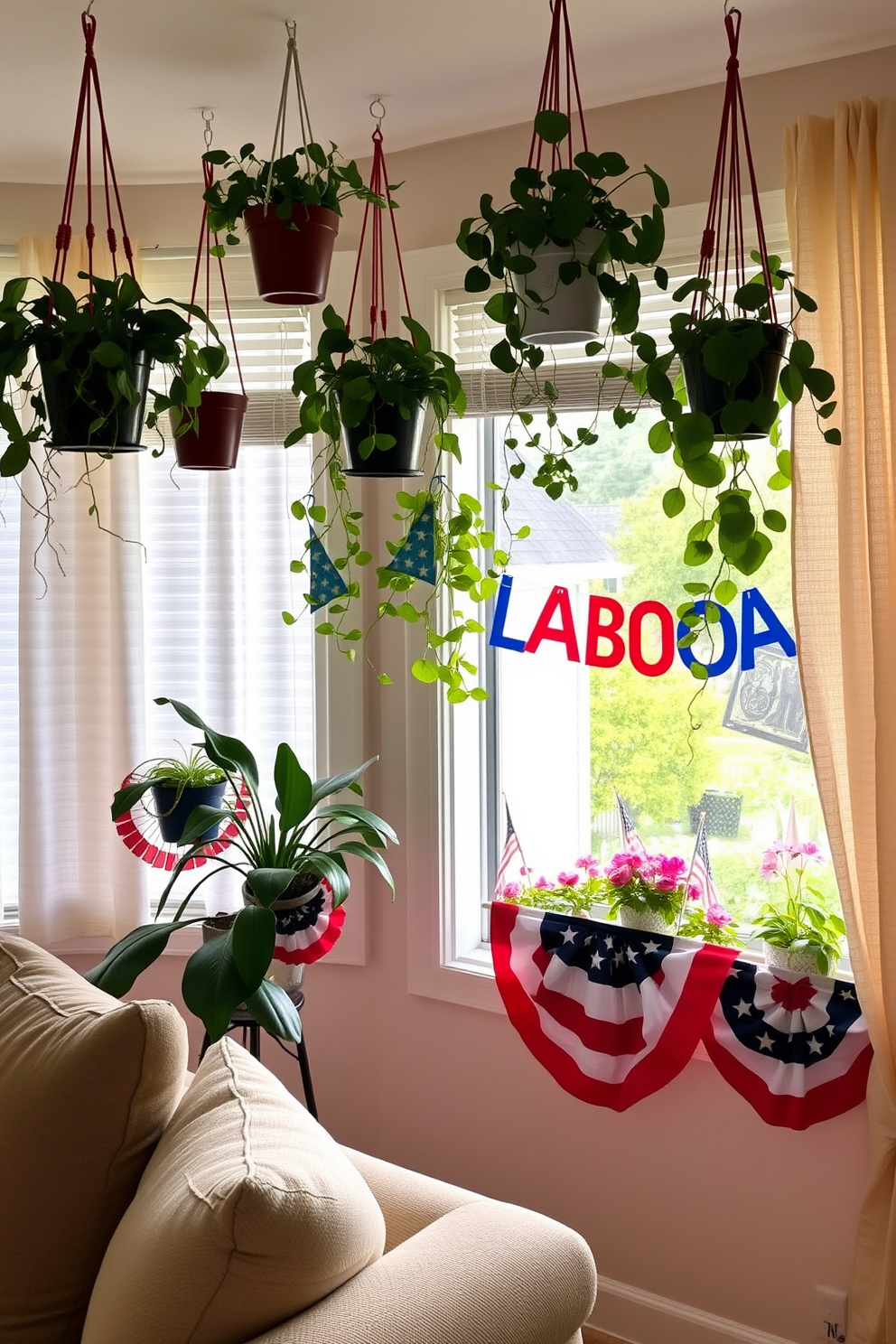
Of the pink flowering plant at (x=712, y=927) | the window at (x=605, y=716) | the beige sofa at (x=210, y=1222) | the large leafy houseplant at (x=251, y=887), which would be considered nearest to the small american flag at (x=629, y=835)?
the window at (x=605, y=716)

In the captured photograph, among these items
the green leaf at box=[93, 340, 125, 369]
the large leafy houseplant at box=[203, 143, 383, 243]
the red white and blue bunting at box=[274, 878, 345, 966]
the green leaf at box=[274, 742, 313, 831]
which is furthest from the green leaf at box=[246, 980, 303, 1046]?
the large leafy houseplant at box=[203, 143, 383, 243]

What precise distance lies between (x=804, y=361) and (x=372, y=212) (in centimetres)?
158

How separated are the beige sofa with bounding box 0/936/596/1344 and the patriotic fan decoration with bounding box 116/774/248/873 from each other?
737mm

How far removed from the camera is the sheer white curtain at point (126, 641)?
289 centimetres

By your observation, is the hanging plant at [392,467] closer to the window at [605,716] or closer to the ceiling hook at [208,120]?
the window at [605,716]

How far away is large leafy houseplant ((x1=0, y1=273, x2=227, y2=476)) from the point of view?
64.9 inches

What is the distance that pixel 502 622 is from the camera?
2.72m

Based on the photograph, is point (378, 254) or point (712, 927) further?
point (378, 254)

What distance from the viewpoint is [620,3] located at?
1.98 meters

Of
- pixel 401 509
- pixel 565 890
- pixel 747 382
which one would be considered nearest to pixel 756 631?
pixel 565 890

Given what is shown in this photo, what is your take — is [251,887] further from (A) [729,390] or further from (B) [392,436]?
(A) [729,390]

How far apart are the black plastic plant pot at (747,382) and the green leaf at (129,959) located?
4.59 feet

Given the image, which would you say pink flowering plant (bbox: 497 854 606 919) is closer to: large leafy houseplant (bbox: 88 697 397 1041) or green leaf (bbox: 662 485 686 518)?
large leafy houseplant (bbox: 88 697 397 1041)

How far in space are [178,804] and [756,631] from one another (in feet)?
4.16
